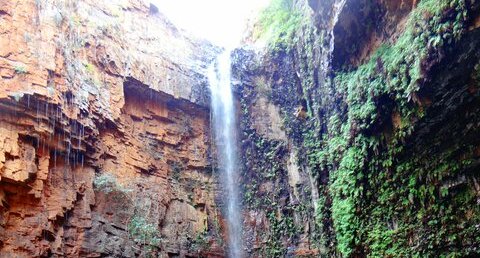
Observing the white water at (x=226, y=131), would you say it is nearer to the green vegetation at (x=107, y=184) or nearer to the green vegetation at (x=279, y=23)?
the green vegetation at (x=279, y=23)

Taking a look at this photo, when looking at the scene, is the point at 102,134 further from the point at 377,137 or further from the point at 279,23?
the point at 377,137

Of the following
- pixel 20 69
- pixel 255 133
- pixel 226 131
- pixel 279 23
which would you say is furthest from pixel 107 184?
pixel 279 23

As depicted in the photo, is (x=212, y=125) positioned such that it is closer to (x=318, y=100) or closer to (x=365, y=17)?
(x=318, y=100)

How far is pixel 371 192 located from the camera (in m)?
8.99

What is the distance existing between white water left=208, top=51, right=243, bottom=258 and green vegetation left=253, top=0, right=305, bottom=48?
75.8 inches

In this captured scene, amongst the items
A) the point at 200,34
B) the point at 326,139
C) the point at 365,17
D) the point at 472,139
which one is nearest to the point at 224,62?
the point at 200,34

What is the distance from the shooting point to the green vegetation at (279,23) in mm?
14367

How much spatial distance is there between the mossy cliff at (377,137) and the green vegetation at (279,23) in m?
0.19

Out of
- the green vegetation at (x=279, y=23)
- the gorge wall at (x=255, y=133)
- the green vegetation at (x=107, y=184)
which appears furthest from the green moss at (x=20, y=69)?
the green vegetation at (x=279, y=23)

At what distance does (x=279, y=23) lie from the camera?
15.5m

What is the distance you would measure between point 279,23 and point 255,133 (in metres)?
4.22

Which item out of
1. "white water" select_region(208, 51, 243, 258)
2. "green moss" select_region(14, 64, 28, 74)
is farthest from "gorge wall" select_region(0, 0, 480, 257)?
"white water" select_region(208, 51, 243, 258)

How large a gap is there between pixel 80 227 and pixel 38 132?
2.74 metres

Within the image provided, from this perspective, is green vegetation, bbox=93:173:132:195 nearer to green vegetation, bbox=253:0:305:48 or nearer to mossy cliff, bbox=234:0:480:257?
mossy cliff, bbox=234:0:480:257
